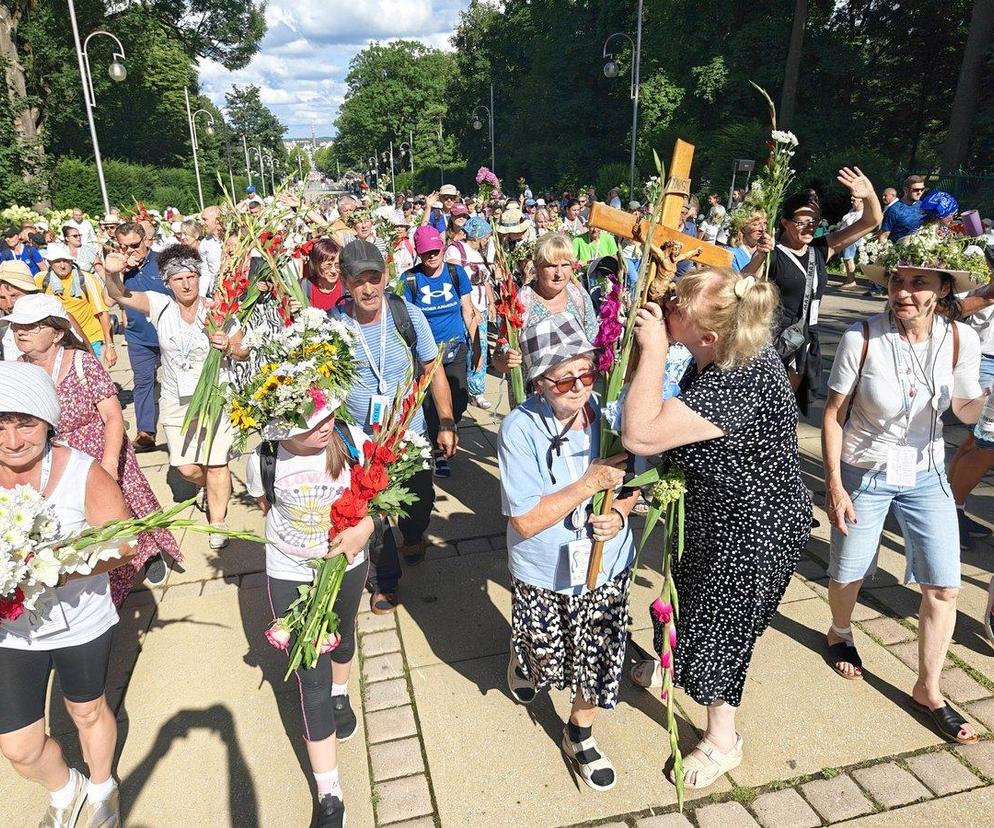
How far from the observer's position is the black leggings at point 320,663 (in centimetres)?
261

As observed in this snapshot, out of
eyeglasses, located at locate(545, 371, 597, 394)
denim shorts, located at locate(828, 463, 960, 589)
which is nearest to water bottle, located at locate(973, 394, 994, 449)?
denim shorts, located at locate(828, 463, 960, 589)

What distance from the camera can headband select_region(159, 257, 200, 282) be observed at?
4.66m

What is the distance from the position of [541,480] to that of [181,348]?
129 inches

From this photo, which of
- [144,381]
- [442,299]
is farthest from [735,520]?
[144,381]

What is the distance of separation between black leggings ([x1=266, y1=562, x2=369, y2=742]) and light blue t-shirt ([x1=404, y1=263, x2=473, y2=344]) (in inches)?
115

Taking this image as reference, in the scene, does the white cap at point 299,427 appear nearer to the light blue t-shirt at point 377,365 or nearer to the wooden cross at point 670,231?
the wooden cross at point 670,231

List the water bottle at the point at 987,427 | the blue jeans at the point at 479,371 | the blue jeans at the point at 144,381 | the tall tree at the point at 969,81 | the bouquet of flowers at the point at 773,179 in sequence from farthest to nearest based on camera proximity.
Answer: the tall tree at the point at 969,81 → the blue jeans at the point at 144,381 → the blue jeans at the point at 479,371 → the bouquet of flowers at the point at 773,179 → the water bottle at the point at 987,427

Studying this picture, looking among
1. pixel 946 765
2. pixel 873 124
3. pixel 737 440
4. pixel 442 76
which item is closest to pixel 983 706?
pixel 946 765

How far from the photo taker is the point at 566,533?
8.52 feet

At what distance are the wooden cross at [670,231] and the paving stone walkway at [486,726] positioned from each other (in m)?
2.02

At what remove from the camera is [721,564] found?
8.51ft

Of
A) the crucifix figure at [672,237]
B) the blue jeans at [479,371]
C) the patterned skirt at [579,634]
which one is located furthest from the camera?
the blue jeans at [479,371]

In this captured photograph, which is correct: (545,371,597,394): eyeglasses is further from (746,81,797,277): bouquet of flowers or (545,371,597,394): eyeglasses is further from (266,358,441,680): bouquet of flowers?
(746,81,797,277): bouquet of flowers

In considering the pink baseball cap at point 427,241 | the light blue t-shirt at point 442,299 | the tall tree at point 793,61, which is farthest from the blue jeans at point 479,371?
the tall tree at point 793,61
